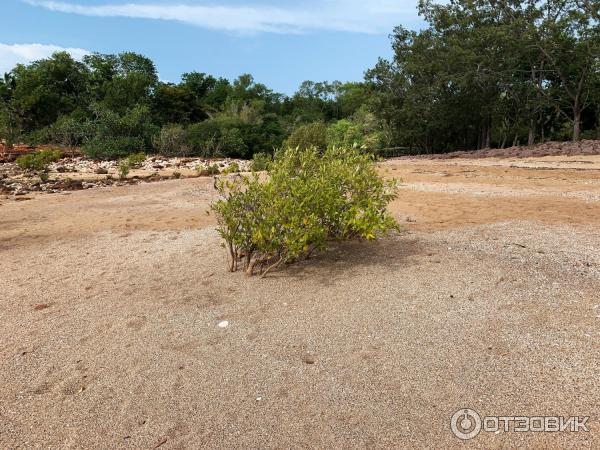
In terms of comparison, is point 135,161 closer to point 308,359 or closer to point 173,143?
point 173,143

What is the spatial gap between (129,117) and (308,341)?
26366 mm

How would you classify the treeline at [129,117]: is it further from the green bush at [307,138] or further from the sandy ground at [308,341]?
the sandy ground at [308,341]

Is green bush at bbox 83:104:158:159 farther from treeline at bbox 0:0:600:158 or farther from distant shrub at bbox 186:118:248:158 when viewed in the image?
distant shrub at bbox 186:118:248:158

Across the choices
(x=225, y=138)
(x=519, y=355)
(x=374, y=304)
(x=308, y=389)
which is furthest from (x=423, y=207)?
(x=225, y=138)

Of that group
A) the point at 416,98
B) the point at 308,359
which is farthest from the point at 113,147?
the point at 308,359

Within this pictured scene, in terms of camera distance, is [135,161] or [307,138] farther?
[307,138]

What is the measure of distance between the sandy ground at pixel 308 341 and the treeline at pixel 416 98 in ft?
43.2

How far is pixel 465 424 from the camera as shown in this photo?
2.30 metres

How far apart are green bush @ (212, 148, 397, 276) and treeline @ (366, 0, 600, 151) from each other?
62.5 ft

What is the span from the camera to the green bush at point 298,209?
4145 millimetres

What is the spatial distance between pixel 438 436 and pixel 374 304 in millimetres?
1464

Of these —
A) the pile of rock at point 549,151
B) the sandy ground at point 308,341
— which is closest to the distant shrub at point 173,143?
the pile of rock at point 549,151

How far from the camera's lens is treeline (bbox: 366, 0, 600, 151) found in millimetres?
21125

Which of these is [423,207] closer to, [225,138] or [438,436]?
[438,436]
